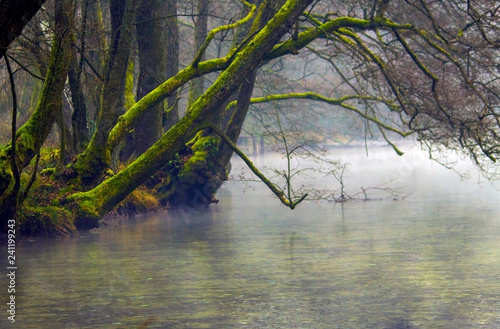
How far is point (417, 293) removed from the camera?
9695 millimetres

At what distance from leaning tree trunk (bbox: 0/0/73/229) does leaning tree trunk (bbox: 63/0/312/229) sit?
242 cm

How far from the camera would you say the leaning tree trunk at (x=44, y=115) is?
13977mm

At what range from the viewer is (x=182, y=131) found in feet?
55.6

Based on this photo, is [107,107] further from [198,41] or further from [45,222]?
[198,41]

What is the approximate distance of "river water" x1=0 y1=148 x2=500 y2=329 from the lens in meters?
8.61

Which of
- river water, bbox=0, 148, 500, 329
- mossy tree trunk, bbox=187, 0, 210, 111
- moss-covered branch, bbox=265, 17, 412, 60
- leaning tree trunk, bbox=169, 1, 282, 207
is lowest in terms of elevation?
river water, bbox=0, 148, 500, 329

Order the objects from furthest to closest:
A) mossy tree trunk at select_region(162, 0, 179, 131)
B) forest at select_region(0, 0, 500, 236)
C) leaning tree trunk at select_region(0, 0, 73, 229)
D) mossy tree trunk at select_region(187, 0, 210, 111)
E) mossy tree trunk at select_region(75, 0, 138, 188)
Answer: mossy tree trunk at select_region(187, 0, 210, 111), mossy tree trunk at select_region(162, 0, 179, 131), mossy tree trunk at select_region(75, 0, 138, 188), forest at select_region(0, 0, 500, 236), leaning tree trunk at select_region(0, 0, 73, 229)

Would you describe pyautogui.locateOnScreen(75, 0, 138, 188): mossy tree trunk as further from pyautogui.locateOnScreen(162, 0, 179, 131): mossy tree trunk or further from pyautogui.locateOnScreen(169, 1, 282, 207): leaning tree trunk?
pyautogui.locateOnScreen(162, 0, 179, 131): mossy tree trunk

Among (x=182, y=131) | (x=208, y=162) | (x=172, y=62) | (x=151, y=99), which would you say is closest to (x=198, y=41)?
(x=172, y=62)

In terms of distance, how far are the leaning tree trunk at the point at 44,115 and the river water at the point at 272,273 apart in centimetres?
106

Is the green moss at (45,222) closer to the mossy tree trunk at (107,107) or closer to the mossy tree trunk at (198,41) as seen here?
the mossy tree trunk at (107,107)

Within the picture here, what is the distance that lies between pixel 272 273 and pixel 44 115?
547 centimetres

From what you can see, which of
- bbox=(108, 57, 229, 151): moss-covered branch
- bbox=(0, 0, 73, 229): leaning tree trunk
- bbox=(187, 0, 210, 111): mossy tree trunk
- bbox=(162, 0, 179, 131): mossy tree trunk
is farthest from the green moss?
bbox=(187, 0, 210, 111): mossy tree trunk

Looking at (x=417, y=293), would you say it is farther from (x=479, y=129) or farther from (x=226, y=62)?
(x=226, y=62)
